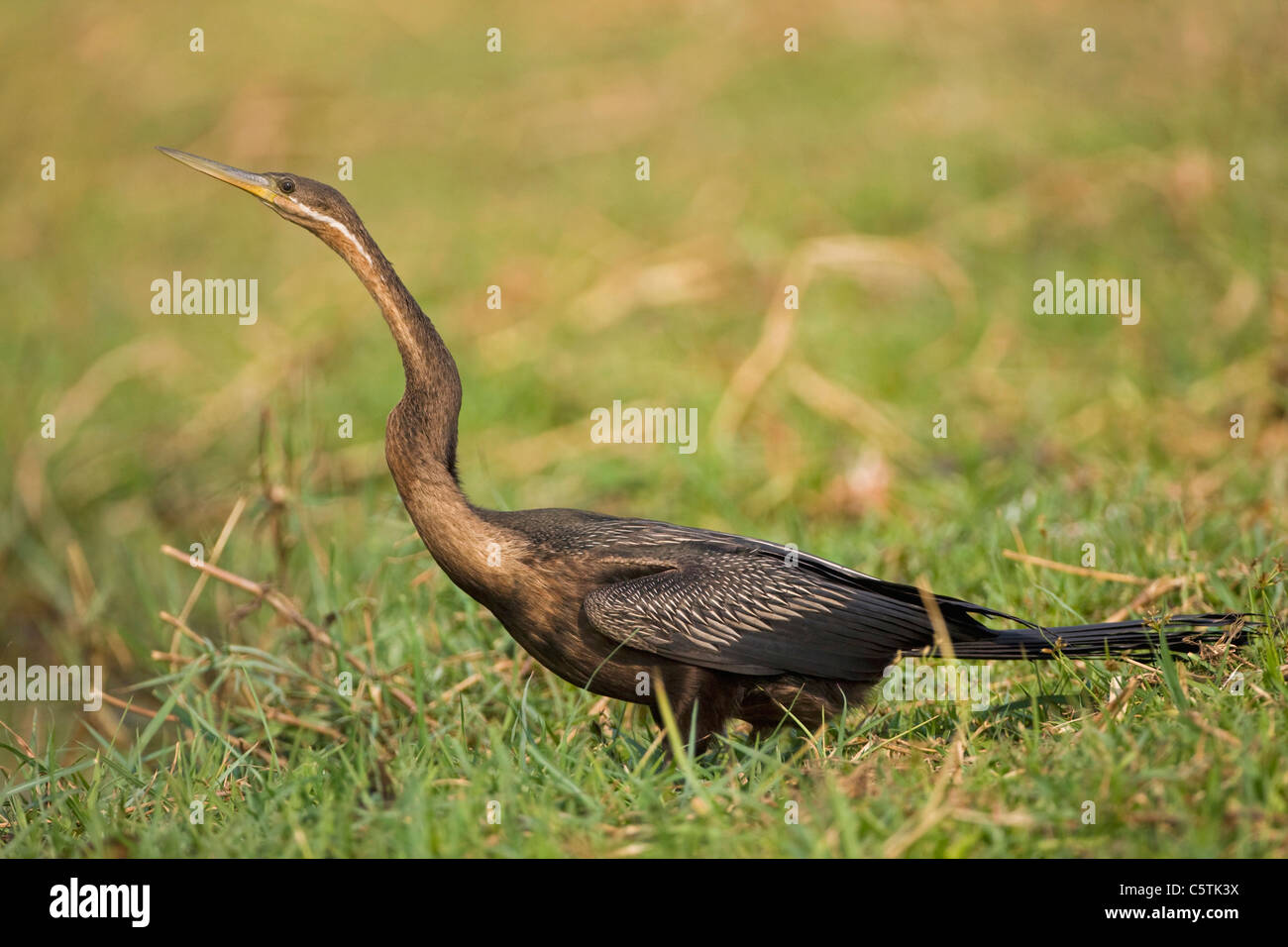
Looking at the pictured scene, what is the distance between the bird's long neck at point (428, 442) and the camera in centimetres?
395

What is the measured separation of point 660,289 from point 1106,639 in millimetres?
5431

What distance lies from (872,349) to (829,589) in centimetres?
442

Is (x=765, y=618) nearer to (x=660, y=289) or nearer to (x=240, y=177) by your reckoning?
(x=240, y=177)

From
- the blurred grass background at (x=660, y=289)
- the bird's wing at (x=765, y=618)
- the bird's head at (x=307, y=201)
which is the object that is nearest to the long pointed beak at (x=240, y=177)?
the bird's head at (x=307, y=201)

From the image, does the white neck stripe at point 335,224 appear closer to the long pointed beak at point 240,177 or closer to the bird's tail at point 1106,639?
the long pointed beak at point 240,177

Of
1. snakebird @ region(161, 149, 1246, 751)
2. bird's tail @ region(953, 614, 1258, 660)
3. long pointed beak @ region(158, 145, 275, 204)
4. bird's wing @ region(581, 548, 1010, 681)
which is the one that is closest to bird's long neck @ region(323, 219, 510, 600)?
snakebird @ region(161, 149, 1246, 751)

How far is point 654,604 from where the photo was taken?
3.86 metres

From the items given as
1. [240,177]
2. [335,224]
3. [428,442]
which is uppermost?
[240,177]

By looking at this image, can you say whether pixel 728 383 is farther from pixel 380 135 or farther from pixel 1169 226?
pixel 380 135

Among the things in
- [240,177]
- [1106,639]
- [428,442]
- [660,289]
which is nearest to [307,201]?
[240,177]

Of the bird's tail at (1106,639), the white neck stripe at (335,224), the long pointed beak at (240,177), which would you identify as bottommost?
the bird's tail at (1106,639)

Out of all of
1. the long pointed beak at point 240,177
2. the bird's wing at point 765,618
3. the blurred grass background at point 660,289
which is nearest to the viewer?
the bird's wing at point 765,618

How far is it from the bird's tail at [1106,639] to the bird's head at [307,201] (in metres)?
2.24
